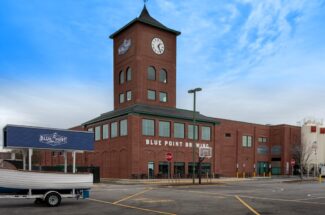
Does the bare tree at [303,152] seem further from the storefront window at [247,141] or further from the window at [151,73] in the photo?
the window at [151,73]

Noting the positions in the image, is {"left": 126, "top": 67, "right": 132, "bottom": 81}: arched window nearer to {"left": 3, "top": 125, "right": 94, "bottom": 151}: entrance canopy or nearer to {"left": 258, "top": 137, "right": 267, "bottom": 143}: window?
{"left": 258, "top": 137, "right": 267, "bottom": 143}: window

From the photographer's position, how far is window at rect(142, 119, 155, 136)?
5053 cm

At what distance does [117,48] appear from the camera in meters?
61.2

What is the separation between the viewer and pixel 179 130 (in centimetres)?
5428

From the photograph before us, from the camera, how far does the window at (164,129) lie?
171 feet

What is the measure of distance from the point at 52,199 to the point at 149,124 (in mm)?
33627

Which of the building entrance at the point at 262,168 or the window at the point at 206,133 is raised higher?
the window at the point at 206,133

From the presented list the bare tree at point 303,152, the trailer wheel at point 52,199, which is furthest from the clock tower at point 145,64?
the trailer wheel at point 52,199

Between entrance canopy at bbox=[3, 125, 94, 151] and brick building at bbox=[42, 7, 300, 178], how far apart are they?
29.1 meters

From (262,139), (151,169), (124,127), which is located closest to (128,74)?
(124,127)

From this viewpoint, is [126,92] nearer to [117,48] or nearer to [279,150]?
[117,48]

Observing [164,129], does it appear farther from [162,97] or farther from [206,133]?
[206,133]

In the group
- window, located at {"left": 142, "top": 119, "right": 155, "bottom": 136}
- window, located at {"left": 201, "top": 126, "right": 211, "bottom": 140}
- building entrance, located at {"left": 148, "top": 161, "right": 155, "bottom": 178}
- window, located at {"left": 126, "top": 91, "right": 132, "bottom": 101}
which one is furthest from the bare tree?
window, located at {"left": 126, "top": 91, "right": 132, "bottom": 101}

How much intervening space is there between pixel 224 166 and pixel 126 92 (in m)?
21.0
